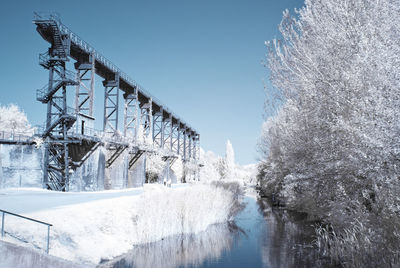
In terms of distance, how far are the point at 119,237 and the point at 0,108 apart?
171ft

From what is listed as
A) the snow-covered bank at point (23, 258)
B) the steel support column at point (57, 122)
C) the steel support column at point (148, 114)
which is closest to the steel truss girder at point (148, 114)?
the steel support column at point (148, 114)

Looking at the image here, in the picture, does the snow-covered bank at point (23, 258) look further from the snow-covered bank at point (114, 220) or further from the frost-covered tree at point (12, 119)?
the frost-covered tree at point (12, 119)

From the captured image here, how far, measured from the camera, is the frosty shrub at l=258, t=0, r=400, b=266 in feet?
17.6

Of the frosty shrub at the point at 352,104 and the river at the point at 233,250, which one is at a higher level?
the frosty shrub at the point at 352,104

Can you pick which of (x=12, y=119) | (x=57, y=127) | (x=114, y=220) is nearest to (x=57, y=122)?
(x=57, y=127)

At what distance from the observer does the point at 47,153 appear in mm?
22859

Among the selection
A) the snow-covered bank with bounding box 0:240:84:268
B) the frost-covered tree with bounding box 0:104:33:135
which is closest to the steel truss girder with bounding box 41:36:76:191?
the snow-covered bank with bounding box 0:240:84:268

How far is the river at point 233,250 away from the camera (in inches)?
389

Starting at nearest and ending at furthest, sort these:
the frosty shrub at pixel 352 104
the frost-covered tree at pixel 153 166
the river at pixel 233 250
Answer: the frosty shrub at pixel 352 104 → the river at pixel 233 250 → the frost-covered tree at pixel 153 166

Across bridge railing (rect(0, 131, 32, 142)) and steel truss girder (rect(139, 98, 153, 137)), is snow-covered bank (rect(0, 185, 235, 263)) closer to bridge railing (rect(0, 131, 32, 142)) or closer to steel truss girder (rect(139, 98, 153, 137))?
bridge railing (rect(0, 131, 32, 142))

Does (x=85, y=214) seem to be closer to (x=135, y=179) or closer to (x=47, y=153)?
(x=47, y=153)

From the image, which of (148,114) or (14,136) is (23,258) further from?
(148,114)

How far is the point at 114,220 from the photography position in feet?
39.5

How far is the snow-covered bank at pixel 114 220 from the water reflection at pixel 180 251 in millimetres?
478
